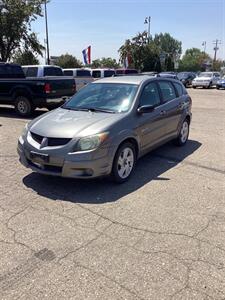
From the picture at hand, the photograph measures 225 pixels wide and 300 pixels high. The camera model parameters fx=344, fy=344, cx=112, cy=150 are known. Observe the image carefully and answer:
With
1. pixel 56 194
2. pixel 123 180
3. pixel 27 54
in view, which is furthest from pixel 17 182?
pixel 27 54

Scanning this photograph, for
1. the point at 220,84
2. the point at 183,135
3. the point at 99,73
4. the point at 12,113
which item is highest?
the point at 99,73

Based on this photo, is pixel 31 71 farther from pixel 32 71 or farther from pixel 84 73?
pixel 84 73

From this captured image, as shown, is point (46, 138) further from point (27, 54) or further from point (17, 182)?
point (27, 54)

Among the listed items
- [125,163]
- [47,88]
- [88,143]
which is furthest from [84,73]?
[88,143]

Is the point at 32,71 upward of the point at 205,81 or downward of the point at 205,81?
upward

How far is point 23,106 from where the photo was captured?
1177 centimetres

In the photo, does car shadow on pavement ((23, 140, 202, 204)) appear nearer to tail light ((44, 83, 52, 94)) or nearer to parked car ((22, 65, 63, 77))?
tail light ((44, 83, 52, 94))

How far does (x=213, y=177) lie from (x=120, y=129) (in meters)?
1.91

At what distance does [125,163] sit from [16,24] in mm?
30733

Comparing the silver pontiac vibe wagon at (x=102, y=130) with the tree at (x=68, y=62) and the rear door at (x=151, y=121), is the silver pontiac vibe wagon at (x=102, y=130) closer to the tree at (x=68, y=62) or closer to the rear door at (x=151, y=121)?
the rear door at (x=151, y=121)

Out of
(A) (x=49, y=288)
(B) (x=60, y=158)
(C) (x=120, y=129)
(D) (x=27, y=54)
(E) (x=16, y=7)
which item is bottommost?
(A) (x=49, y=288)

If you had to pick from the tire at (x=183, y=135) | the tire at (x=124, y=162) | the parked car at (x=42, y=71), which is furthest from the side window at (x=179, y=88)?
the parked car at (x=42, y=71)

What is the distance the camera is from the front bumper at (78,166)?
4.80 metres

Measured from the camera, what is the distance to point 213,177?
592 centimetres
